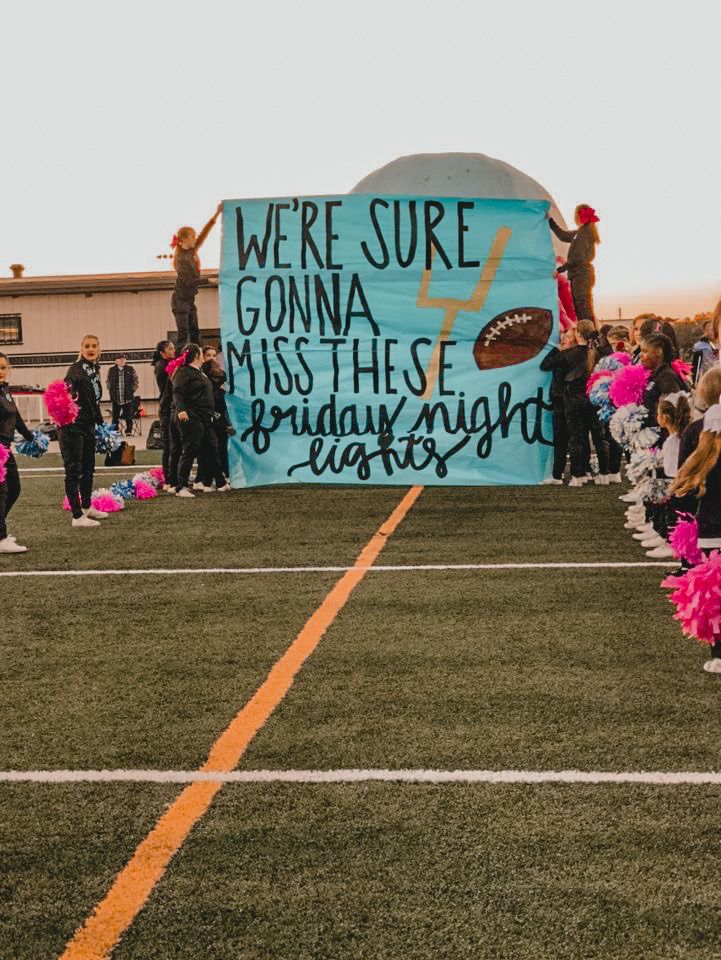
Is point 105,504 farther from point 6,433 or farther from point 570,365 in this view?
point 570,365

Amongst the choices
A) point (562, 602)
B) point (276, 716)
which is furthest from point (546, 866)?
point (562, 602)

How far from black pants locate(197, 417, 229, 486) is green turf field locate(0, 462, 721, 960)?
5827 millimetres

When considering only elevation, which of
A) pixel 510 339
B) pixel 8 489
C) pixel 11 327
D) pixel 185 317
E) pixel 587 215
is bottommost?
pixel 8 489

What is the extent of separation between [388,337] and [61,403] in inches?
156

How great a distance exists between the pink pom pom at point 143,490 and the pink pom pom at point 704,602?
9.12m

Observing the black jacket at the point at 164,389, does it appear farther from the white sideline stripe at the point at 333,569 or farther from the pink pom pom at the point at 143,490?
the white sideline stripe at the point at 333,569

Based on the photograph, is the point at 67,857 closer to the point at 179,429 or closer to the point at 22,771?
the point at 22,771

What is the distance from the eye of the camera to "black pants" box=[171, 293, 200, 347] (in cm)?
1387

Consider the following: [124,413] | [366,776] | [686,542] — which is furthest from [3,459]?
[124,413]

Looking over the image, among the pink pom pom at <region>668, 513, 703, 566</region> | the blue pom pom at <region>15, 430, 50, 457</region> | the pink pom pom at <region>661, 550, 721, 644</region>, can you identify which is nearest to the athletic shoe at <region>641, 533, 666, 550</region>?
the pink pom pom at <region>668, 513, 703, 566</region>

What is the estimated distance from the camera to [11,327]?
132 ft

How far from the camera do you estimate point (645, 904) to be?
10.1ft

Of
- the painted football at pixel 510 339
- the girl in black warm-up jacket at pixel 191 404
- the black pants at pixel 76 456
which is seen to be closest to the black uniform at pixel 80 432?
the black pants at pixel 76 456

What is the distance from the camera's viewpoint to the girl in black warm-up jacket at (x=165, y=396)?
47.4 ft
